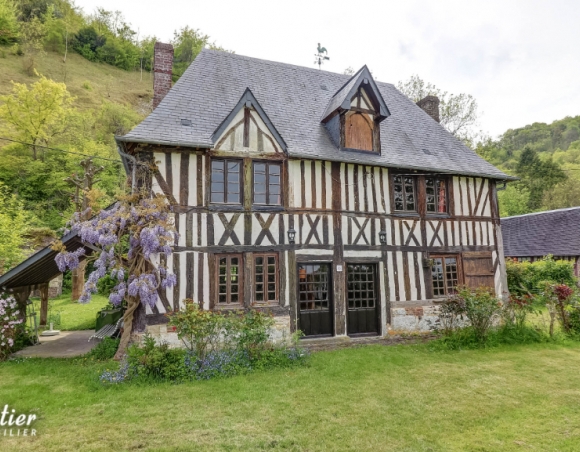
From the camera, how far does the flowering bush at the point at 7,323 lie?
7.08 metres

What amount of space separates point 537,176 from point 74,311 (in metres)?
37.3

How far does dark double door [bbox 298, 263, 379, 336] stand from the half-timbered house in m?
0.03

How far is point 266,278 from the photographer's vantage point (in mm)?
8133

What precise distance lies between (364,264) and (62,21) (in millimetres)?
51200

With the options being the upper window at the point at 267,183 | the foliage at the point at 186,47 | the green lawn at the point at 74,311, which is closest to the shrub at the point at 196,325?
the upper window at the point at 267,183

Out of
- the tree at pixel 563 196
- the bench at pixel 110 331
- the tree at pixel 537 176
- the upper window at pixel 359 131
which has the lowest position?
the bench at pixel 110 331

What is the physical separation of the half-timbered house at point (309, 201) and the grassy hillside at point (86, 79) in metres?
28.9

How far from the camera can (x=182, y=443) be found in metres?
3.98

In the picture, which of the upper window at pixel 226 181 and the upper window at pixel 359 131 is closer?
the upper window at pixel 226 181

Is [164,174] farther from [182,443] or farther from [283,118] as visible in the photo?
[182,443]

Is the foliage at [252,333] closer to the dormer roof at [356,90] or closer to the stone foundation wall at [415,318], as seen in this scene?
the stone foundation wall at [415,318]

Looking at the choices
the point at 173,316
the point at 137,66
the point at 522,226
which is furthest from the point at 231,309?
the point at 137,66

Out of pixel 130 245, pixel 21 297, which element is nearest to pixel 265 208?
pixel 130 245

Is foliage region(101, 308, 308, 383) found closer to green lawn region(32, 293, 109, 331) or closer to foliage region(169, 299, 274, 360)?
foliage region(169, 299, 274, 360)
